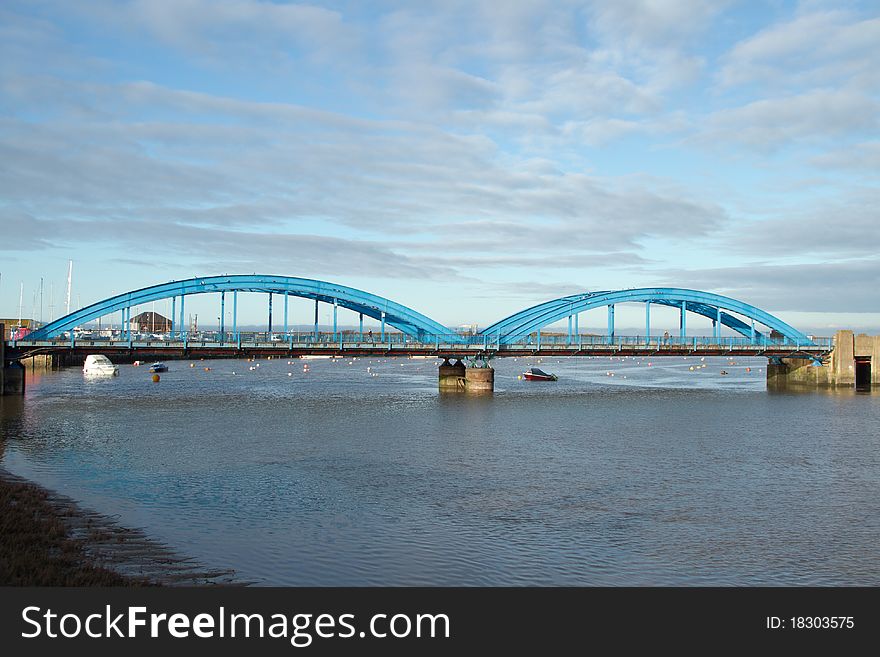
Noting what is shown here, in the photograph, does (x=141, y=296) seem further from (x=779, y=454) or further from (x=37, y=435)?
(x=779, y=454)

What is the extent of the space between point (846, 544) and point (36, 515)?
74.9 feet

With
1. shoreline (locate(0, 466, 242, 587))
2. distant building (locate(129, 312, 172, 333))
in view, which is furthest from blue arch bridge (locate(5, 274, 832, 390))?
distant building (locate(129, 312, 172, 333))

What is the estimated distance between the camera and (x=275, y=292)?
270 ft

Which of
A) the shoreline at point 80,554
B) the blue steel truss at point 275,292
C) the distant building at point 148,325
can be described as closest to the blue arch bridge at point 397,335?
the blue steel truss at point 275,292

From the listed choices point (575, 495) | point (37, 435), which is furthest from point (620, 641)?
point (37, 435)

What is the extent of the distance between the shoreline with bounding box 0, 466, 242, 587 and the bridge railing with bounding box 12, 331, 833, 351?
53.8m

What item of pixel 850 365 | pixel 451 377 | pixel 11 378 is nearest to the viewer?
pixel 11 378

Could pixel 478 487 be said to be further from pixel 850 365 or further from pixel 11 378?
pixel 850 365

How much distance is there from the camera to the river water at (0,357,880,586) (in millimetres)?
20672

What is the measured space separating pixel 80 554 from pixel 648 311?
87331mm

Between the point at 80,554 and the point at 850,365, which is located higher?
the point at 850,365

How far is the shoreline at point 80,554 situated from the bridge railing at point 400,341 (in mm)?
53842

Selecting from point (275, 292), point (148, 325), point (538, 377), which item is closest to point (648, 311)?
point (538, 377)

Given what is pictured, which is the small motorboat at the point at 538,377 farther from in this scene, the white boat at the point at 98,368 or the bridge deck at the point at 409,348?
the white boat at the point at 98,368
